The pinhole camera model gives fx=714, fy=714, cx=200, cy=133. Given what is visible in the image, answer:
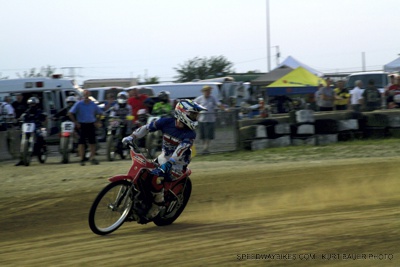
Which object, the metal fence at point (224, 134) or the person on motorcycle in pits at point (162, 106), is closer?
the person on motorcycle in pits at point (162, 106)

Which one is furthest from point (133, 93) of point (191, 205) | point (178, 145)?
point (178, 145)

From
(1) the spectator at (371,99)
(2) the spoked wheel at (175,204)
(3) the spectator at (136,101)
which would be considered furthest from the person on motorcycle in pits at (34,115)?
(1) the spectator at (371,99)

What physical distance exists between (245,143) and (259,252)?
10885 millimetres

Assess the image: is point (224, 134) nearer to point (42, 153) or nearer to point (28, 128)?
point (42, 153)

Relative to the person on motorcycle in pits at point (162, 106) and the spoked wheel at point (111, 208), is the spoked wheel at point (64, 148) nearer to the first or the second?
the person on motorcycle in pits at point (162, 106)

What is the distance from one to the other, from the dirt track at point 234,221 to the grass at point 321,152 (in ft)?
4.03

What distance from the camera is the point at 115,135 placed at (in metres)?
17.3

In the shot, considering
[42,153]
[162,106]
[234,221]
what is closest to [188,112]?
[234,221]

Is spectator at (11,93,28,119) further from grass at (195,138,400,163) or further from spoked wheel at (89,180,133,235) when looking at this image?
spoked wheel at (89,180,133,235)

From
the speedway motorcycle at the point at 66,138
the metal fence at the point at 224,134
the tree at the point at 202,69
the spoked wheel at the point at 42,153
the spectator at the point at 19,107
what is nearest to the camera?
the speedway motorcycle at the point at 66,138

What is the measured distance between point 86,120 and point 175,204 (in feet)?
25.7

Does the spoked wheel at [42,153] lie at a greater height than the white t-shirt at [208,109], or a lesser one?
lesser

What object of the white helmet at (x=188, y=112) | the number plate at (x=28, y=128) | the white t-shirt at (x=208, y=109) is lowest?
the number plate at (x=28, y=128)

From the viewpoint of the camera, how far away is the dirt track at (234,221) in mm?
7219
